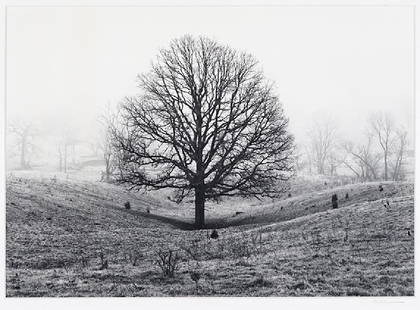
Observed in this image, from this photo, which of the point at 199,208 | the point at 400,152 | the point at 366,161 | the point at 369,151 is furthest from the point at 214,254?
the point at 369,151

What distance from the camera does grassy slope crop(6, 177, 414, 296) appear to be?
10.7 m

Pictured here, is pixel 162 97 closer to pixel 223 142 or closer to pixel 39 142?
pixel 223 142

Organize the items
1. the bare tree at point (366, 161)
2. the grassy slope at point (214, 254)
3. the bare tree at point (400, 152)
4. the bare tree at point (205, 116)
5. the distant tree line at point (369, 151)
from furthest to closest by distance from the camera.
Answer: the distant tree line at point (369, 151), the bare tree at point (366, 161), the bare tree at point (400, 152), the bare tree at point (205, 116), the grassy slope at point (214, 254)

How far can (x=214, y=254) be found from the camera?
14523mm

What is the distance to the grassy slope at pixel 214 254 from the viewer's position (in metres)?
10.7

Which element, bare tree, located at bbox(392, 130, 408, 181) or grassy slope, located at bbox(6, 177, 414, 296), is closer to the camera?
grassy slope, located at bbox(6, 177, 414, 296)

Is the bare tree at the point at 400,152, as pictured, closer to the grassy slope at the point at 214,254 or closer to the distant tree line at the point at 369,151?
the distant tree line at the point at 369,151

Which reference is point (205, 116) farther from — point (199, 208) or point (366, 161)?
point (366, 161)

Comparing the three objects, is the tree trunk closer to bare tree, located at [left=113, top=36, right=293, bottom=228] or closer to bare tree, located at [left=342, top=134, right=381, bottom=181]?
bare tree, located at [left=113, top=36, right=293, bottom=228]

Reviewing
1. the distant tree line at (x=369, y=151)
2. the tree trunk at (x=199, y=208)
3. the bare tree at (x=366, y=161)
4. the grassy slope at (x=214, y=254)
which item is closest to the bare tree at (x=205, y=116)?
the tree trunk at (x=199, y=208)

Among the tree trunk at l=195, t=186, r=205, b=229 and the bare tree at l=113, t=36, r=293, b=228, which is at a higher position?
the bare tree at l=113, t=36, r=293, b=228

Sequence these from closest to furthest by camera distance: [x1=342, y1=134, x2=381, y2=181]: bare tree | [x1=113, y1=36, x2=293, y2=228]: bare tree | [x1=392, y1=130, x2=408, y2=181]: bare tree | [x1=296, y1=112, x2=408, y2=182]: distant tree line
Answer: [x1=113, y1=36, x2=293, y2=228]: bare tree < [x1=392, y1=130, x2=408, y2=181]: bare tree < [x1=342, y1=134, x2=381, y2=181]: bare tree < [x1=296, y1=112, x2=408, y2=182]: distant tree line

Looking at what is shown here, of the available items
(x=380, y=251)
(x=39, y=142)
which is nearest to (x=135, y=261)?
(x=380, y=251)

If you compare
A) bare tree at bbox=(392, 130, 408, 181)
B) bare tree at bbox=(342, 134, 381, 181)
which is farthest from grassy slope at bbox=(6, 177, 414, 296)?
bare tree at bbox=(342, 134, 381, 181)
